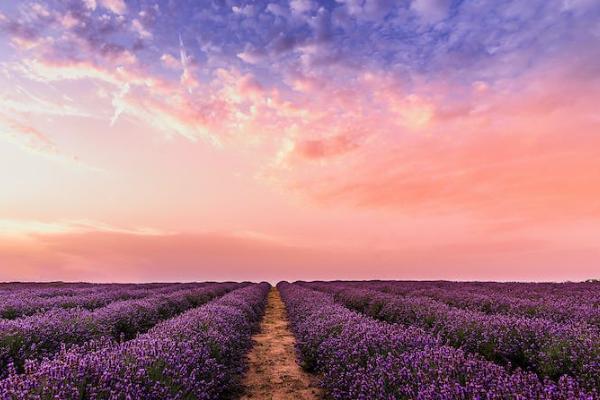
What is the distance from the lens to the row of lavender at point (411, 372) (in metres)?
3.28

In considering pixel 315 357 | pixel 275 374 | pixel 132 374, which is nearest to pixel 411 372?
pixel 132 374

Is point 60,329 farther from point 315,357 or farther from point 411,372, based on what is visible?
point 411,372

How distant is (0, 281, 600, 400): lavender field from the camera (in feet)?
11.7

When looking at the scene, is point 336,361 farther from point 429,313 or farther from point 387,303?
point 387,303

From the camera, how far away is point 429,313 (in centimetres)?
953

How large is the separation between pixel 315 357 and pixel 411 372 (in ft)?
12.3

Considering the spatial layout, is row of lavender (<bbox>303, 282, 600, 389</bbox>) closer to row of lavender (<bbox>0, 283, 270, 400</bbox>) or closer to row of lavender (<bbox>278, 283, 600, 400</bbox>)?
row of lavender (<bbox>278, 283, 600, 400</bbox>)

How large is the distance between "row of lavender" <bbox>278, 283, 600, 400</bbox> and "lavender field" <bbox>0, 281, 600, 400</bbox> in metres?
0.02

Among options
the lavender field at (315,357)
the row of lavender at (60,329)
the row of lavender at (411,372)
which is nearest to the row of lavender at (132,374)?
the lavender field at (315,357)

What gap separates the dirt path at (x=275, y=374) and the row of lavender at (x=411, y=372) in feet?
Result: 1.47

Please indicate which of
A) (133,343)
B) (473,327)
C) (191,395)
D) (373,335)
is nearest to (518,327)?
(473,327)

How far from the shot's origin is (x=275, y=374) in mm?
7656

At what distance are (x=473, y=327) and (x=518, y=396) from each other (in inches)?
187

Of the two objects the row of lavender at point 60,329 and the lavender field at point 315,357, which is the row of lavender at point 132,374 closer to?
the lavender field at point 315,357
